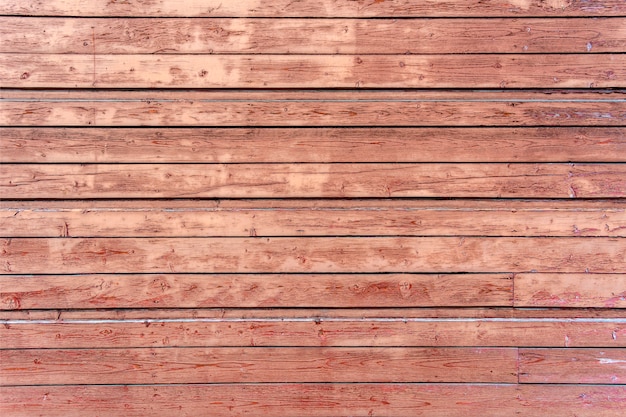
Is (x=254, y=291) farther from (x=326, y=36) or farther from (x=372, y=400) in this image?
(x=326, y=36)

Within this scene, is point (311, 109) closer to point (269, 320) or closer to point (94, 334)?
point (269, 320)

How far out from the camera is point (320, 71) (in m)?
2.34

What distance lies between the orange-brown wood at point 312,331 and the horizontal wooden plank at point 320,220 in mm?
452

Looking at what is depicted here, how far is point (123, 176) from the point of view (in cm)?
233

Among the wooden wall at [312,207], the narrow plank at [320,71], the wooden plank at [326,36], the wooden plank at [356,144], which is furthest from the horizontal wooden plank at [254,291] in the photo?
the wooden plank at [326,36]

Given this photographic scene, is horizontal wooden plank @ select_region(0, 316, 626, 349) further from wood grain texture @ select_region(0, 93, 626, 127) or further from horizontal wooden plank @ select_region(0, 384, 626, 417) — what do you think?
wood grain texture @ select_region(0, 93, 626, 127)

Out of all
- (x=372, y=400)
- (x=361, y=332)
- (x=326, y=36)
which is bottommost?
(x=372, y=400)

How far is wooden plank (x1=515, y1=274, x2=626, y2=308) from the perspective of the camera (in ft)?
7.77

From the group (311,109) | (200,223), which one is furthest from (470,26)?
(200,223)

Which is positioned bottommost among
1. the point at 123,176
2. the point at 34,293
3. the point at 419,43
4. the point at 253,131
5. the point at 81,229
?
the point at 34,293

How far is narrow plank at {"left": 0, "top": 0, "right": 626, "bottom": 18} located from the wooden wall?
12 mm

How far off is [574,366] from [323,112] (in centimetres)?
197

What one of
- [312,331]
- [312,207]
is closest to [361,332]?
[312,331]

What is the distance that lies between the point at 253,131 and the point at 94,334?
1417 mm
